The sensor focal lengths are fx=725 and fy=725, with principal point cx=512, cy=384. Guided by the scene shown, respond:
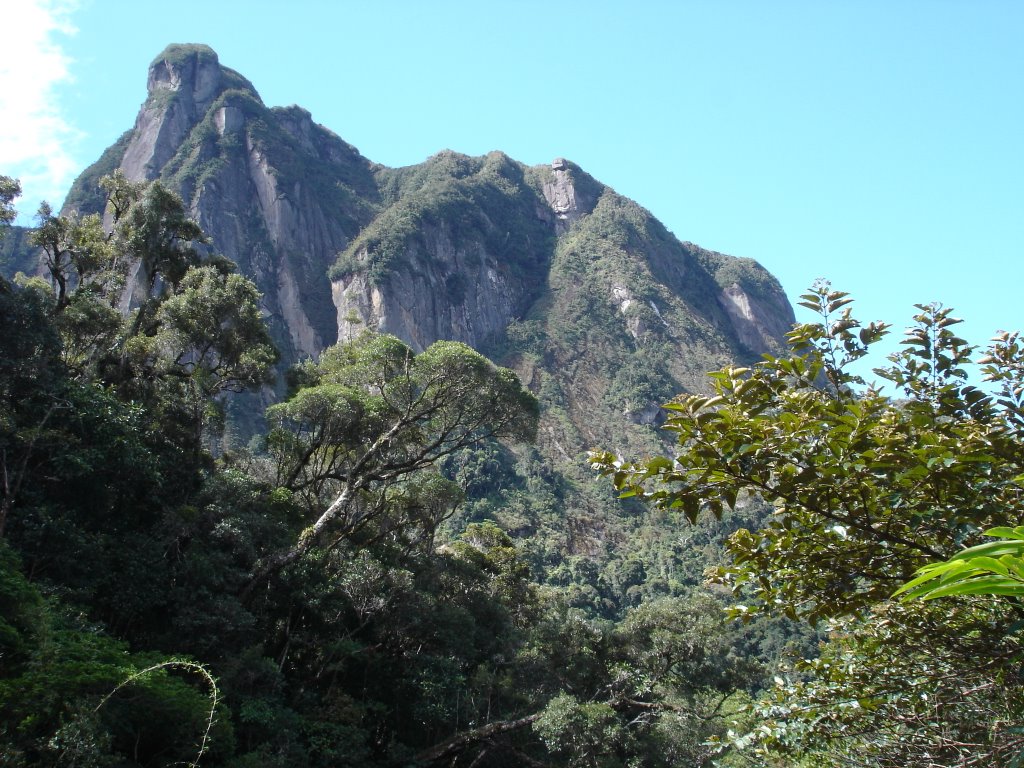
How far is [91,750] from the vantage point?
19.8 feet

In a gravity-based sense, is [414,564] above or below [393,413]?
below

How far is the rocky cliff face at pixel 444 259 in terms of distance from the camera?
3752 inches

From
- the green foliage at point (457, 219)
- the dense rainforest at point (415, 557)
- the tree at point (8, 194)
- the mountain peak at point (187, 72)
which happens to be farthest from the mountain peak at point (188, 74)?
the tree at point (8, 194)

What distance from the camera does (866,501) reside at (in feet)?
10.4

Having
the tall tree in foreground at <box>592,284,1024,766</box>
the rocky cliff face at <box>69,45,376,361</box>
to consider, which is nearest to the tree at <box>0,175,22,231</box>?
the tall tree in foreground at <box>592,284,1024,766</box>

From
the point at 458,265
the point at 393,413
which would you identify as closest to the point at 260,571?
the point at 393,413

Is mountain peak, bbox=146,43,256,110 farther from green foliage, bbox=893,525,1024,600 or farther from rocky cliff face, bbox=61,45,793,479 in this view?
green foliage, bbox=893,525,1024,600

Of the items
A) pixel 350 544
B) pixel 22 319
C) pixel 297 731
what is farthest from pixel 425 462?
pixel 22 319

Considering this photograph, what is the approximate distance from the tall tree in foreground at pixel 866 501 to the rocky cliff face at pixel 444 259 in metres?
79.5

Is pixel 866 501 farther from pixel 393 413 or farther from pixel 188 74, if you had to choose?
pixel 188 74

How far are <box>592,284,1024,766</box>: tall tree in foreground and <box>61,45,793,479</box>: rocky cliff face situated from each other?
79.5m

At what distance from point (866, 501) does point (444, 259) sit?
363ft

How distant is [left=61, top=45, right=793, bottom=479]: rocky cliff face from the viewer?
9531 cm

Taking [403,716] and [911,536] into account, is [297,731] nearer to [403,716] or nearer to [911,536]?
[403,716]
